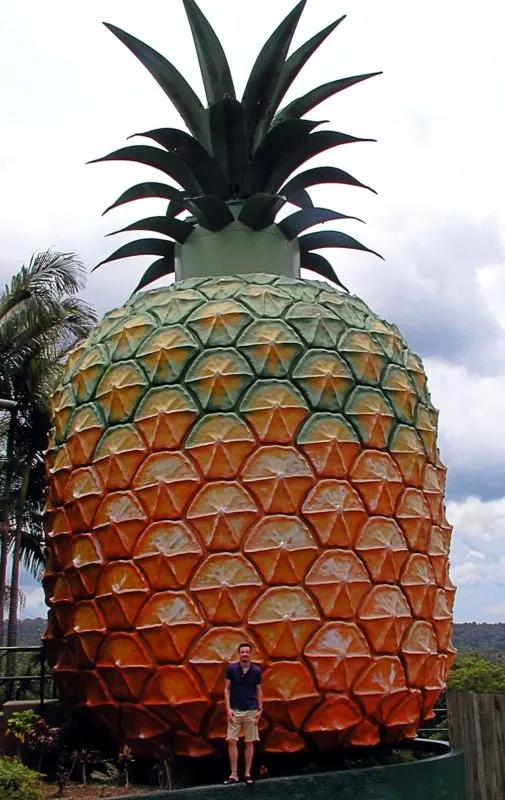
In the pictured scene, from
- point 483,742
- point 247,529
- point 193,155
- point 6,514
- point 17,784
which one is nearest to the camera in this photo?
point 17,784

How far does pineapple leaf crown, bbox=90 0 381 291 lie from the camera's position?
10172mm

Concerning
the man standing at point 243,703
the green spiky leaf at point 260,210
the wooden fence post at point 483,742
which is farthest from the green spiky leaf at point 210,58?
the wooden fence post at point 483,742

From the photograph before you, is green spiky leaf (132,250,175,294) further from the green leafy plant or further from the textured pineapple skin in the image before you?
the green leafy plant

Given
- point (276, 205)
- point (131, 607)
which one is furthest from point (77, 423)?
point (276, 205)

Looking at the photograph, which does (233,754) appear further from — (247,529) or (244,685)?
(247,529)

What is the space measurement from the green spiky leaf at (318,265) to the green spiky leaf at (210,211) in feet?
5.13

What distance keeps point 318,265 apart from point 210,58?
3046mm

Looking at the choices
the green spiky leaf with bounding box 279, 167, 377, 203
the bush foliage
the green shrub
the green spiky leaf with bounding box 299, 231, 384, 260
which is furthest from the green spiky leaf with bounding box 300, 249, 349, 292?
the bush foliage

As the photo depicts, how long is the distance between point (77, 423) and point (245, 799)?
4280mm

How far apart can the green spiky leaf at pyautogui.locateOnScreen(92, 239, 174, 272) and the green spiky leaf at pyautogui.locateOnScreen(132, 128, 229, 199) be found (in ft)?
3.40

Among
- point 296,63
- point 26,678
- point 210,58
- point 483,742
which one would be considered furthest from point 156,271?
point 483,742

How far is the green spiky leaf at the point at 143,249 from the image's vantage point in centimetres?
1104

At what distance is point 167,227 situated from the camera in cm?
1072

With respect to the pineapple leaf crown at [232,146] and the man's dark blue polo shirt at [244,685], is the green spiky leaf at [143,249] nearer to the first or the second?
the pineapple leaf crown at [232,146]
